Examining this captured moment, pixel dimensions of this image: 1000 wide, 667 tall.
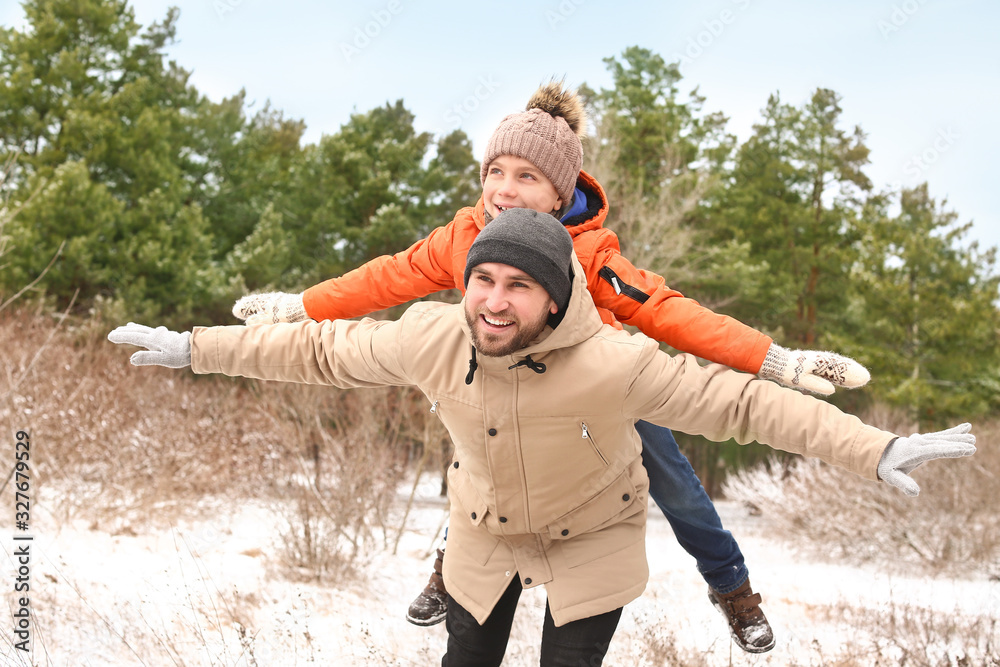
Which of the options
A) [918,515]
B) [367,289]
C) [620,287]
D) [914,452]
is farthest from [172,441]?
[918,515]

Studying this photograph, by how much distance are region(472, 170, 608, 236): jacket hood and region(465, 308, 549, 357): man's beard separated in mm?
737

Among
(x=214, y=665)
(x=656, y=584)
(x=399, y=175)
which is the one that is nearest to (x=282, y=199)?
(x=399, y=175)

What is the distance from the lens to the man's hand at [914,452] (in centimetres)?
213

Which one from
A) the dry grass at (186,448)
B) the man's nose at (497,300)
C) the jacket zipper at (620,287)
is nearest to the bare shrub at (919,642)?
the jacket zipper at (620,287)

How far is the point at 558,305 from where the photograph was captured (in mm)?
2455

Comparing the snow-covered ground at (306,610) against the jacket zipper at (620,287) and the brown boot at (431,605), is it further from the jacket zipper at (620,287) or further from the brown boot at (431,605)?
the jacket zipper at (620,287)

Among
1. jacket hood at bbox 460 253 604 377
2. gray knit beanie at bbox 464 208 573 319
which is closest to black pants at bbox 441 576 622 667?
jacket hood at bbox 460 253 604 377

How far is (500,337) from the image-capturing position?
7.68ft

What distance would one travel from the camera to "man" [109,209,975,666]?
2.31 m

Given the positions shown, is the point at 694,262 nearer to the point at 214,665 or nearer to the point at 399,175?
the point at 399,175

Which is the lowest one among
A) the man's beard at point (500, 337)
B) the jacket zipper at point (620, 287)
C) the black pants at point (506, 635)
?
the black pants at point (506, 635)

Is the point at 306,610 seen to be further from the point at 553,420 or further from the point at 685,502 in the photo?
the point at 553,420

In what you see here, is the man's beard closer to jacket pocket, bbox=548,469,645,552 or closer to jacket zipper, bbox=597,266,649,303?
jacket zipper, bbox=597,266,649,303

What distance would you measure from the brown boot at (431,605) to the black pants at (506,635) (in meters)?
0.81
